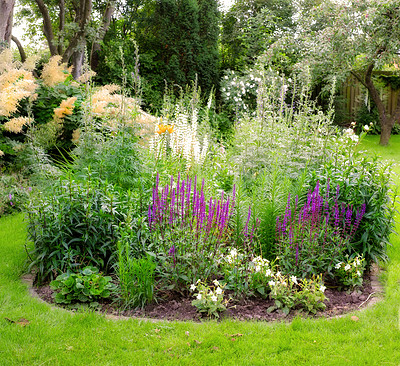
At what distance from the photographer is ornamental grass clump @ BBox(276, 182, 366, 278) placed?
11.9ft

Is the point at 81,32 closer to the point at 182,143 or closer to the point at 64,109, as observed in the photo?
the point at 64,109

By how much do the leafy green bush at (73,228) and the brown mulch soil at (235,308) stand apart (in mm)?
296

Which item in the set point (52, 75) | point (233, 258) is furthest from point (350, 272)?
point (52, 75)

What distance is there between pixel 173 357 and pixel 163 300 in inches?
29.4

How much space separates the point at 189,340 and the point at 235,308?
0.57 m

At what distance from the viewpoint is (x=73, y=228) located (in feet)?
12.1

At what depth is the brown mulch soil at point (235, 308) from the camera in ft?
10.4

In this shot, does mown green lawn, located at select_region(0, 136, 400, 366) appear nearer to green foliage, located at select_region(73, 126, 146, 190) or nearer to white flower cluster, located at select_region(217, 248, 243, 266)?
white flower cluster, located at select_region(217, 248, 243, 266)

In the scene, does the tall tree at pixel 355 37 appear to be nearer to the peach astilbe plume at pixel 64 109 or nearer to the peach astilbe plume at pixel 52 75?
the peach astilbe plume at pixel 52 75

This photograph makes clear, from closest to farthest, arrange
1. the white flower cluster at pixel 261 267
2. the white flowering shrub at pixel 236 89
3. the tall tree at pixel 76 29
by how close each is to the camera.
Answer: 1. the white flower cluster at pixel 261 267
2. the tall tree at pixel 76 29
3. the white flowering shrub at pixel 236 89

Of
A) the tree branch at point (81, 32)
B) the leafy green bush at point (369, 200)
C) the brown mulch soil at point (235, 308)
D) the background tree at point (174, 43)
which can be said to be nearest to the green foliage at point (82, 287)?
the brown mulch soil at point (235, 308)

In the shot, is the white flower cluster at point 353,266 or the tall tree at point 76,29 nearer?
the white flower cluster at point 353,266

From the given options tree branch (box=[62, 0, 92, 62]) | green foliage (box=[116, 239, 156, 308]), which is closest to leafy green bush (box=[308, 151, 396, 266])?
green foliage (box=[116, 239, 156, 308])

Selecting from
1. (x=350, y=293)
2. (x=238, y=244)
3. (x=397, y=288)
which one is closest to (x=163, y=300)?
(x=238, y=244)
